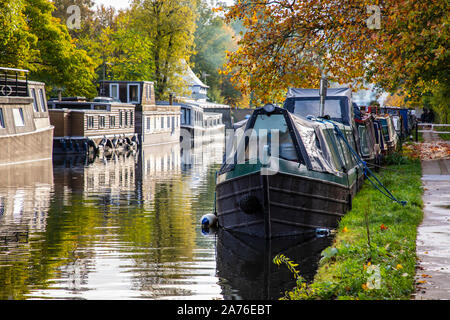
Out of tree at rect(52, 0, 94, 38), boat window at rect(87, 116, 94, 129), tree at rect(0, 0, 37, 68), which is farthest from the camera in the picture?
tree at rect(52, 0, 94, 38)

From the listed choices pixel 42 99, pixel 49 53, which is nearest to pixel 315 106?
pixel 42 99

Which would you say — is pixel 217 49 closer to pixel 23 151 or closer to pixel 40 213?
pixel 23 151

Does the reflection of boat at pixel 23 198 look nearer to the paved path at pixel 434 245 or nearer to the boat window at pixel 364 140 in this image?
the paved path at pixel 434 245

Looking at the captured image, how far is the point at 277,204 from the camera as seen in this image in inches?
545

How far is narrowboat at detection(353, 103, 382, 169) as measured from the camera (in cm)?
2455

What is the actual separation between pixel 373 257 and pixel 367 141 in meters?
16.0

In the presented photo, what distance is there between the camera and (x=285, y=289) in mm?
10492

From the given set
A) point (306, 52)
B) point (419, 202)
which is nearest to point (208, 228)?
point (419, 202)

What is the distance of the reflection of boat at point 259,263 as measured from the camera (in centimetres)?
1059

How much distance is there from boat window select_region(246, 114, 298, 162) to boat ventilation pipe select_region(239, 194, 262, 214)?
3.73 feet

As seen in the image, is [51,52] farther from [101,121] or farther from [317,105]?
[317,105]

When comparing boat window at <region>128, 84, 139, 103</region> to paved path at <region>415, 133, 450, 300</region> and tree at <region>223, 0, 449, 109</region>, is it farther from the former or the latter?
paved path at <region>415, 133, 450, 300</region>

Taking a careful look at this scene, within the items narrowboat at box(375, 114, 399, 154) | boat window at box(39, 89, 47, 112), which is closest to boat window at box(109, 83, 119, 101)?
boat window at box(39, 89, 47, 112)
